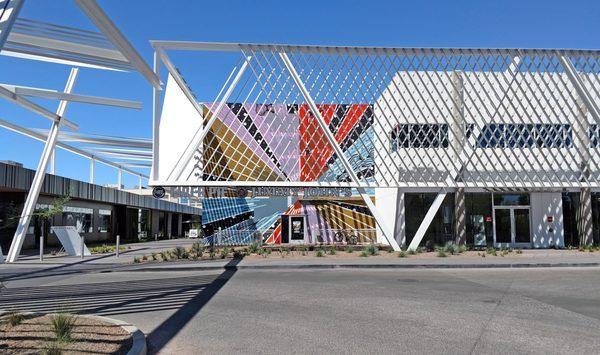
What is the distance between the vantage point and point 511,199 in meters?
29.4

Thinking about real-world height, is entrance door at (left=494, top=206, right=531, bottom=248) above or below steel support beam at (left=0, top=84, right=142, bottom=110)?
below

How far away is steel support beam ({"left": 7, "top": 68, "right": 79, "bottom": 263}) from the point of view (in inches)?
912

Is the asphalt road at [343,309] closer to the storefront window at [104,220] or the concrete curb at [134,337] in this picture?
the concrete curb at [134,337]

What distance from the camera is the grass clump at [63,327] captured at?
642 cm

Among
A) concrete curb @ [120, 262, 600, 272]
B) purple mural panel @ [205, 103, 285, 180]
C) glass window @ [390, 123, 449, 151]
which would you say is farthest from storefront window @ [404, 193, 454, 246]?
concrete curb @ [120, 262, 600, 272]

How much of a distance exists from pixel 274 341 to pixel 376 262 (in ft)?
42.1

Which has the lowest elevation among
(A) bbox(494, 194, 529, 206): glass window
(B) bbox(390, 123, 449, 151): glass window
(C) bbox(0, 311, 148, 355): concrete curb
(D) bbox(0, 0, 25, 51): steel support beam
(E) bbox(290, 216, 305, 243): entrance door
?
(C) bbox(0, 311, 148, 355): concrete curb

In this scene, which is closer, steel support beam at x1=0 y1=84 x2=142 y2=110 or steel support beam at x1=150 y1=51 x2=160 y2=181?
steel support beam at x1=0 y1=84 x2=142 y2=110

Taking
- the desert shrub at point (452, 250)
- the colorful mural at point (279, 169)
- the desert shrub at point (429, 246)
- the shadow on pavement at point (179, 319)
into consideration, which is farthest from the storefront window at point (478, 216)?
the shadow on pavement at point (179, 319)

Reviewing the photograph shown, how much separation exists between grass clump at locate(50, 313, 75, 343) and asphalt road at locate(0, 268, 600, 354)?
42.0 inches

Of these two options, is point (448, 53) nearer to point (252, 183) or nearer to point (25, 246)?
point (252, 183)

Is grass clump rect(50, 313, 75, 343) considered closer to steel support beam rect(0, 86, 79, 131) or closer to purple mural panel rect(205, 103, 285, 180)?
steel support beam rect(0, 86, 79, 131)

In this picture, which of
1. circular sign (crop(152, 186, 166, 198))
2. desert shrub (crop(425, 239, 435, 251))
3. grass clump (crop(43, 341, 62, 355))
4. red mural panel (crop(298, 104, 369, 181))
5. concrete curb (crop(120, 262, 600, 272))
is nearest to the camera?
grass clump (crop(43, 341, 62, 355))

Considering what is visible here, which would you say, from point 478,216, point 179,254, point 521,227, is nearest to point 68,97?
point 179,254
